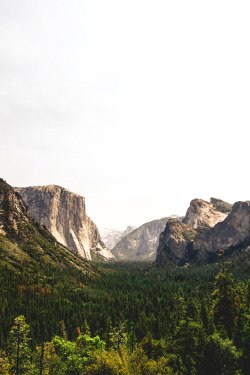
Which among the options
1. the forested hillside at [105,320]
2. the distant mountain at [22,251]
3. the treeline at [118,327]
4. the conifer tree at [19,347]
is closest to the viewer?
the treeline at [118,327]

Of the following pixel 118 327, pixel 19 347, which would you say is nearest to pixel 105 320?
pixel 118 327

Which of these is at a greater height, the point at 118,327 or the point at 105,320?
the point at 118,327

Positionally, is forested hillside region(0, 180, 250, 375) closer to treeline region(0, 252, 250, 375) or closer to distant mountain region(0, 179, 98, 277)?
treeline region(0, 252, 250, 375)

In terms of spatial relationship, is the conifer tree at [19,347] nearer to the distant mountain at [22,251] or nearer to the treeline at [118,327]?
the treeline at [118,327]

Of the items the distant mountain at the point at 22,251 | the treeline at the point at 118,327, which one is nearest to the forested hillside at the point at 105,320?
the treeline at the point at 118,327

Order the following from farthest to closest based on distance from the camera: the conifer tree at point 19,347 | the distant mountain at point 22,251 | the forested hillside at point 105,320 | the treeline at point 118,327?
the distant mountain at point 22,251, the conifer tree at point 19,347, the forested hillside at point 105,320, the treeline at point 118,327

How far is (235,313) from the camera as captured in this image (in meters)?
33.8

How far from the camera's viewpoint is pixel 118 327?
66.9 metres

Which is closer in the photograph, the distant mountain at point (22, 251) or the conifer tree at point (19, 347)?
the conifer tree at point (19, 347)

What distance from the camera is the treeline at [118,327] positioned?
85.8 feet

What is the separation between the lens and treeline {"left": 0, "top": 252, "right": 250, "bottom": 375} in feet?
85.8

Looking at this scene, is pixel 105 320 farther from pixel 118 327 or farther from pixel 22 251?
pixel 22 251

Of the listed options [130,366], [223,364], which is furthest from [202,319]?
[130,366]

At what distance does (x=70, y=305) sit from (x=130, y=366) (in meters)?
95.4
